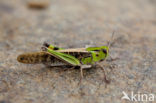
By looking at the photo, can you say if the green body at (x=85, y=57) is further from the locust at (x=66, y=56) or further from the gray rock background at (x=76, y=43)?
the gray rock background at (x=76, y=43)

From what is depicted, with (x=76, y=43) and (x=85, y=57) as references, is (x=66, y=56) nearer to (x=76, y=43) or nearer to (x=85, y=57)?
(x=85, y=57)

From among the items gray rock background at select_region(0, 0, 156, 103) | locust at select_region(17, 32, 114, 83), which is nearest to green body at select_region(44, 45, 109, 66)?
locust at select_region(17, 32, 114, 83)

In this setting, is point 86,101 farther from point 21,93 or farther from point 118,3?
point 118,3

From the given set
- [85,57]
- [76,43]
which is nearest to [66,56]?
[85,57]

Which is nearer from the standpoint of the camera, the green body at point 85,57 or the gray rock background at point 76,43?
the gray rock background at point 76,43

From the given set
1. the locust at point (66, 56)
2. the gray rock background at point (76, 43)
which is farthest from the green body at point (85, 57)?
the gray rock background at point (76, 43)

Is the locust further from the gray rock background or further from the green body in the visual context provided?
the gray rock background

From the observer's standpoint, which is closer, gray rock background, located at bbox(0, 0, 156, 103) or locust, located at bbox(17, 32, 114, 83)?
gray rock background, located at bbox(0, 0, 156, 103)
